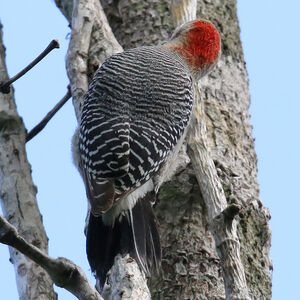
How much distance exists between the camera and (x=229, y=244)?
371cm

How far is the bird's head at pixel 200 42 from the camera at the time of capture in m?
5.64

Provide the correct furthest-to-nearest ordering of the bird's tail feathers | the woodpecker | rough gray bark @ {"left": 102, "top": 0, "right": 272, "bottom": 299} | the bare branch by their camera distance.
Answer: rough gray bark @ {"left": 102, "top": 0, "right": 272, "bottom": 299} → the woodpecker → the bird's tail feathers → the bare branch

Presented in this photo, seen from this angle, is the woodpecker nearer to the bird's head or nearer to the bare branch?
the bird's head

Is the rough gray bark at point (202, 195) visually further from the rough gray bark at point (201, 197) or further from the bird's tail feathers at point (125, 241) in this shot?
the bird's tail feathers at point (125, 241)

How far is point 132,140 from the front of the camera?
4.54 metres

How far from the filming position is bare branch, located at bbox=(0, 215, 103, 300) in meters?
2.78

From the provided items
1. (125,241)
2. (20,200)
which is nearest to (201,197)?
(125,241)

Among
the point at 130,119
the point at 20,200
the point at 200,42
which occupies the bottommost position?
the point at 20,200

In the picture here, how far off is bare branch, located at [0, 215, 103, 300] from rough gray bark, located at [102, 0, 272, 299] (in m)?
1.81

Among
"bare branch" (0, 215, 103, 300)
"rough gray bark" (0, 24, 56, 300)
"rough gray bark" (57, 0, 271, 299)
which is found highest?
"rough gray bark" (57, 0, 271, 299)

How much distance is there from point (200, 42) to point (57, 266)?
3235 mm

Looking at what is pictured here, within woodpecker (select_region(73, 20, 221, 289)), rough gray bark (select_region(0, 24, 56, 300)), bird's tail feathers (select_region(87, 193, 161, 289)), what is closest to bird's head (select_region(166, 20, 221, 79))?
woodpecker (select_region(73, 20, 221, 289))

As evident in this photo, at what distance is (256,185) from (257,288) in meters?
0.75

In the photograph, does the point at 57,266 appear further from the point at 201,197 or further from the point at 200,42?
the point at 200,42
